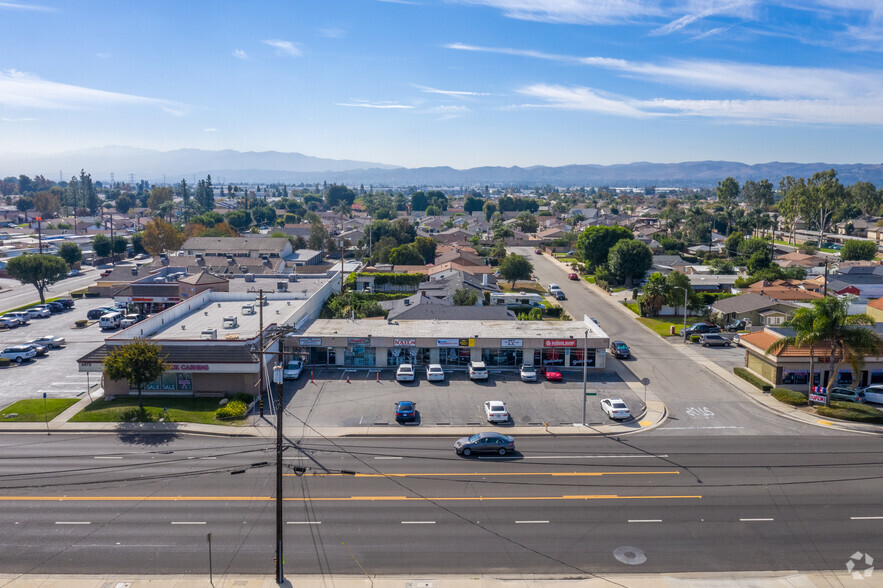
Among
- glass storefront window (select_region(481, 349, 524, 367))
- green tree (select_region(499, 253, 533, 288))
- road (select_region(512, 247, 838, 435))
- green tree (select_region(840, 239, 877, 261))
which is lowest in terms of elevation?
road (select_region(512, 247, 838, 435))

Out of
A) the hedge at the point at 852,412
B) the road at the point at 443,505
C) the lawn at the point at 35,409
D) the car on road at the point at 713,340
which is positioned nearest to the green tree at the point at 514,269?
the car on road at the point at 713,340

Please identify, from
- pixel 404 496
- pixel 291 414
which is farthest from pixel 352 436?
pixel 404 496

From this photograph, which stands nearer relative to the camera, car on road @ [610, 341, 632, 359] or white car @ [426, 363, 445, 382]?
white car @ [426, 363, 445, 382]

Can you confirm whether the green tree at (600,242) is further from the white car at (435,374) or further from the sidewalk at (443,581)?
the sidewalk at (443,581)

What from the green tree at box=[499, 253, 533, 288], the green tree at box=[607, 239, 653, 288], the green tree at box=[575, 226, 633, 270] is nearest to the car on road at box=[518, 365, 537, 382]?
the green tree at box=[499, 253, 533, 288]

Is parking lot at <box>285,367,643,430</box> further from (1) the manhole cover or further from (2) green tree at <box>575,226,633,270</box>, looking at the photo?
(2) green tree at <box>575,226,633,270</box>

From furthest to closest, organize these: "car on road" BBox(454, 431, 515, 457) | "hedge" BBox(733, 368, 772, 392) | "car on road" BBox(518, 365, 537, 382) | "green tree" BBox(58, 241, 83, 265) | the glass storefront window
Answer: "green tree" BBox(58, 241, 83, 265)
the glass storefront window
"car on road" BBox(518, 365, 537, 382)
"hedge" BBox(733, 368, 772, 392)
"car on road" BBox(454, 431, 515, 457)
